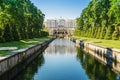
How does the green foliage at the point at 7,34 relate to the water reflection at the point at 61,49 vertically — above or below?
above

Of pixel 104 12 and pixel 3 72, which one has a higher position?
pixel 104 12

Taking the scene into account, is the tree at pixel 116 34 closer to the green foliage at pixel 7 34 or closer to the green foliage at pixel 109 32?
the green foliage at pixel 109 32

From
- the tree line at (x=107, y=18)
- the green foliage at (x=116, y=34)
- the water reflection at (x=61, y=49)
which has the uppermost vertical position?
the tree line at (x=107, y=18)

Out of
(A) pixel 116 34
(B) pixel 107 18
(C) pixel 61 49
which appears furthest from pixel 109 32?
(C) pixel 61 49

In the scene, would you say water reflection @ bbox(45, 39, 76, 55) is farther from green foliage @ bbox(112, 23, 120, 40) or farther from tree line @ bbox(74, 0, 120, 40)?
green foliage @ bbox(112, 23, 120, 40)

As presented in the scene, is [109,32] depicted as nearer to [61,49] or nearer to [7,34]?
[61,49]

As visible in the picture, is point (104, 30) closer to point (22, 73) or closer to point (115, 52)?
point (115, 52)

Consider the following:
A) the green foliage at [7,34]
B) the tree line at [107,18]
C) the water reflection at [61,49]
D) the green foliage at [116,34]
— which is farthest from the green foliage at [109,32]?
the green foliage at [7,34]

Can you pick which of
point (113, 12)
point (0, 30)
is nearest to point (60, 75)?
point (0, 30)

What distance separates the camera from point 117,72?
29.1 meters

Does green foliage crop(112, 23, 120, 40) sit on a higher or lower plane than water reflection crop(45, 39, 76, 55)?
higher

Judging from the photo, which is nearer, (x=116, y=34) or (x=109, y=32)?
(x=116, y=34)

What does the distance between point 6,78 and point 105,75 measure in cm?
1004

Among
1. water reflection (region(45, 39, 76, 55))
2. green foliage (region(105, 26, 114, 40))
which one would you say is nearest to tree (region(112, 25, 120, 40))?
green foliage (region(105, 26, 114, 40))
